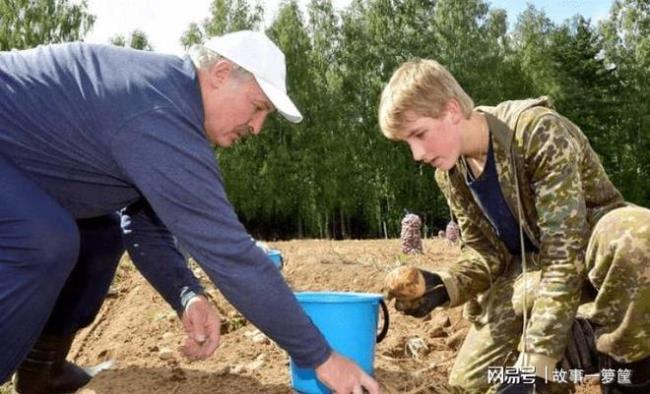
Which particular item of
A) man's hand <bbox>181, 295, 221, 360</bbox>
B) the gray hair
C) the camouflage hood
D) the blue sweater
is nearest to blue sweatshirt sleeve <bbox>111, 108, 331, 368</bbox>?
the blue sweater

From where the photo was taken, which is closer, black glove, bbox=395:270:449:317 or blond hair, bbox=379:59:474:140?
blond hair, bbox=379:59:474:140

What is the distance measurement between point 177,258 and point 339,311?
668 mm

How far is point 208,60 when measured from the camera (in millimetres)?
2441

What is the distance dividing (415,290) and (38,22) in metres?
28.1

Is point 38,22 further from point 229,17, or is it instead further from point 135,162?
point 135,162

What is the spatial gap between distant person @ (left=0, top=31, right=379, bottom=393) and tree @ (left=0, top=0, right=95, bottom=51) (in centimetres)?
2782

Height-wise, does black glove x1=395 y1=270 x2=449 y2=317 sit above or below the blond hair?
below

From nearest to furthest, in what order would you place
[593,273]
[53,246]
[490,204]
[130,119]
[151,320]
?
[130,119], [53,246], [593,273], [490,204], [151,320]

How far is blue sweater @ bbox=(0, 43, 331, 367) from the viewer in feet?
7.24

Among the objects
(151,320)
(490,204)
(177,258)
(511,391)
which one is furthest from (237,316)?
(511,391)

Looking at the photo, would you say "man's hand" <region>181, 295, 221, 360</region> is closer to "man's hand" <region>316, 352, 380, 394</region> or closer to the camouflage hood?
"man's hand" <region>316, 352, 380, 394</region>

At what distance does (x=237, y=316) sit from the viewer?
15.4 feet

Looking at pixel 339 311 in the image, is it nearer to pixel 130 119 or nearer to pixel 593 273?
pixel 593 273

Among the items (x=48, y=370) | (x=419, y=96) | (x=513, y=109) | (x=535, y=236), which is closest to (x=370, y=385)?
(x=419, y=96)
